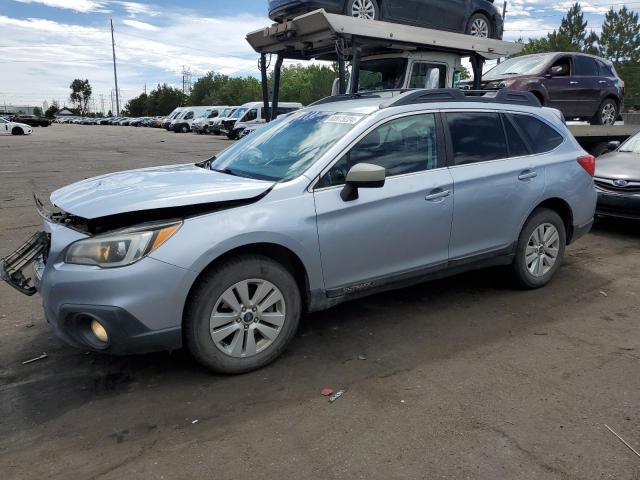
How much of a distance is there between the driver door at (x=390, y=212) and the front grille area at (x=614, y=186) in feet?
13.7

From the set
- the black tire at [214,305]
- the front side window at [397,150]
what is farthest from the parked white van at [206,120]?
the black tire at [214,305]

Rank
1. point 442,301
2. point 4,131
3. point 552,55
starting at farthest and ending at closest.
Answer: point 4,131 < point 552,55 < point 442,301

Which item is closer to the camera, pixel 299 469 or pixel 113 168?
pixel 299 469

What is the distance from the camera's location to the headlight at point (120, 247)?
3.04m

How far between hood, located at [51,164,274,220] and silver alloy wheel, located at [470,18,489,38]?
245 inches

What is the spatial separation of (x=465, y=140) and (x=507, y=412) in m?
2.28

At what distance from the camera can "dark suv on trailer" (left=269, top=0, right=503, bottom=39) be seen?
7125mm

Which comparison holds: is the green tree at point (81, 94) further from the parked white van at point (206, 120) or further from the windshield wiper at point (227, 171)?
the windshield wiper at point (227, 171)

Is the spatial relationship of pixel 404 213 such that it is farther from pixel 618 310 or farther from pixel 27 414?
pixel 27 414

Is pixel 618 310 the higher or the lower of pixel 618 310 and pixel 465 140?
the lower

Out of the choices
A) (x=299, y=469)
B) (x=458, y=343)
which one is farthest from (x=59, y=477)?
(x=458, y=343)

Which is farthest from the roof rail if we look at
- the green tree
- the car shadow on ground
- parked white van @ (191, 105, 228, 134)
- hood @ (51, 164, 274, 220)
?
the green tree

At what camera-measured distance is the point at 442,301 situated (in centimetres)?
480

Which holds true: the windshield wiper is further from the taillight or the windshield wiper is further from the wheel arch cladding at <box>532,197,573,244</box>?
the taillight
